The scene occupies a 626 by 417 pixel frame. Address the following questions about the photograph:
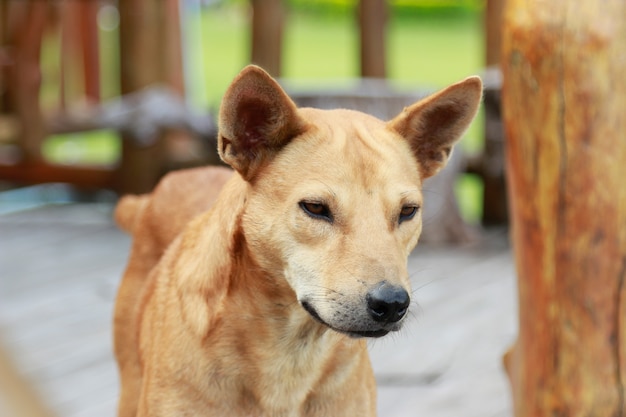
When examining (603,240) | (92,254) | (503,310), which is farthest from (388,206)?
(92,254)

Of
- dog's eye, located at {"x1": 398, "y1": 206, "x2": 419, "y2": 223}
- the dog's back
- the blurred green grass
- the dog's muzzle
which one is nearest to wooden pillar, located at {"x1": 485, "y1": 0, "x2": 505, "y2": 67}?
the dog's back

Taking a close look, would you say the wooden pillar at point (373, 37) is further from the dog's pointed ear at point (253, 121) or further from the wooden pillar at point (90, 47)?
the dog's pointed ear at point (253, 121)

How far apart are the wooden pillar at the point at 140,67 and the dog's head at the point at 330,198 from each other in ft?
16.6

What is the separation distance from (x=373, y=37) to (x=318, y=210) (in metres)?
5.18

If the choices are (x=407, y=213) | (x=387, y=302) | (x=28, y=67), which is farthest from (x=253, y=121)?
(x=28, y=67)

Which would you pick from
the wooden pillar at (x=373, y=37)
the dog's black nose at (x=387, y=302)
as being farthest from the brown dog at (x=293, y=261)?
the wooden pillar at (x=373, y=37)

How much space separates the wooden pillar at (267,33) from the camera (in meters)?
7.03

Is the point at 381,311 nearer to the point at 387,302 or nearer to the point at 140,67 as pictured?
the point at 387,302

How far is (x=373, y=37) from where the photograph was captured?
23.8 feet

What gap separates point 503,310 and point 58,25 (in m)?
7.61

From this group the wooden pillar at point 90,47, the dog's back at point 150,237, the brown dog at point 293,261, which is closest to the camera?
the brown dog at point 293,261

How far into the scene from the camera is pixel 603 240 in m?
2.80

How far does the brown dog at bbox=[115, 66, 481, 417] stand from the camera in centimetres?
217

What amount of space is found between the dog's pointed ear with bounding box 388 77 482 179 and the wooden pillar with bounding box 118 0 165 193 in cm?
503
